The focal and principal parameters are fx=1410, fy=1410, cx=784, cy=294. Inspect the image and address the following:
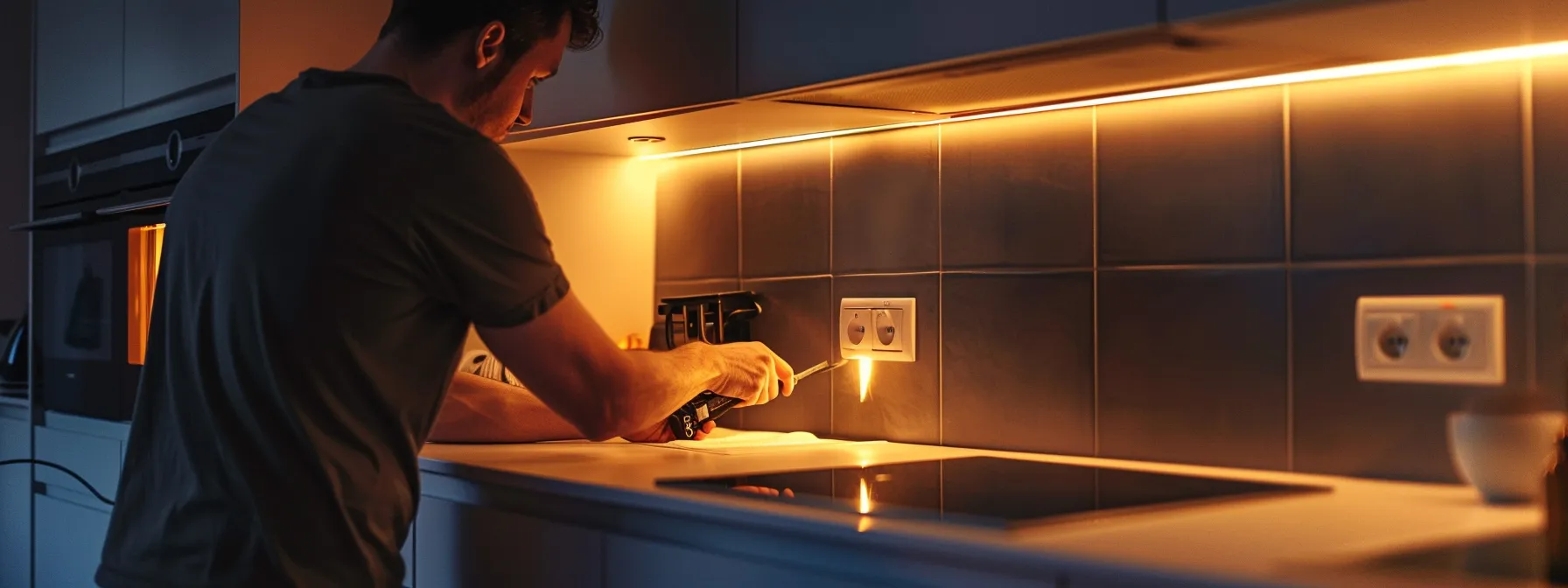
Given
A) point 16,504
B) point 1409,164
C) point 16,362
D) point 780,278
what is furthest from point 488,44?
point 16,362

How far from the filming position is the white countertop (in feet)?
3.32

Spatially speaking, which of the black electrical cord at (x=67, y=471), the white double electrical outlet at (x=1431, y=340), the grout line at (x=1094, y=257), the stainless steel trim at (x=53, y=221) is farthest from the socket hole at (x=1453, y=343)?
the stainless steel trim at (x=53, y=221)

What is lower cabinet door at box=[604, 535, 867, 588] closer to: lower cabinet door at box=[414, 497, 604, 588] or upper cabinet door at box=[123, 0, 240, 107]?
lower cabinet door at box=[414, 497, 604, 588]

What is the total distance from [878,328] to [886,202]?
0.19 metres

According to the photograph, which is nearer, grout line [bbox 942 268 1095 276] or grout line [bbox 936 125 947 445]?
grout line [bbox 942 268 1095 276]

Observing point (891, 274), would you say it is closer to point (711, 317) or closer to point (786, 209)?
point (786, 209)

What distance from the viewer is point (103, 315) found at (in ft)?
8.61

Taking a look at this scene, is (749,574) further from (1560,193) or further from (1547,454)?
(1560,193)

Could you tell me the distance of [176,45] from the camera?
93.7 inches

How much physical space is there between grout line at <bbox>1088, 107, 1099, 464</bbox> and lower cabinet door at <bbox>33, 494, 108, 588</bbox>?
5.90ft

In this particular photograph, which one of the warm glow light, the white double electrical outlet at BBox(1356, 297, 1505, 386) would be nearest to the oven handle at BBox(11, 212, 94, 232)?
the warm glow light

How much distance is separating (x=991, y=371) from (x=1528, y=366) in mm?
684

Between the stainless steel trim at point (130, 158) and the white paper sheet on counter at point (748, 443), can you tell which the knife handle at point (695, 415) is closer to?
the white paper sheet on counter at point (748, 443)

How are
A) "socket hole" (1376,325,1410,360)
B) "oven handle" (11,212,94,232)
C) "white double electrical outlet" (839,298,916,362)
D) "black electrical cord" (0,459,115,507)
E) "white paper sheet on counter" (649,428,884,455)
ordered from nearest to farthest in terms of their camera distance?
"socket hole" (1376,325,1410,360) < "white paper sheet on counter" (649,428,884,455) < "white double electrical outlet" (839,298,916,362) < "black electrical cord" (0,459,115,507) < "oven handle" (11,212,94,232)
